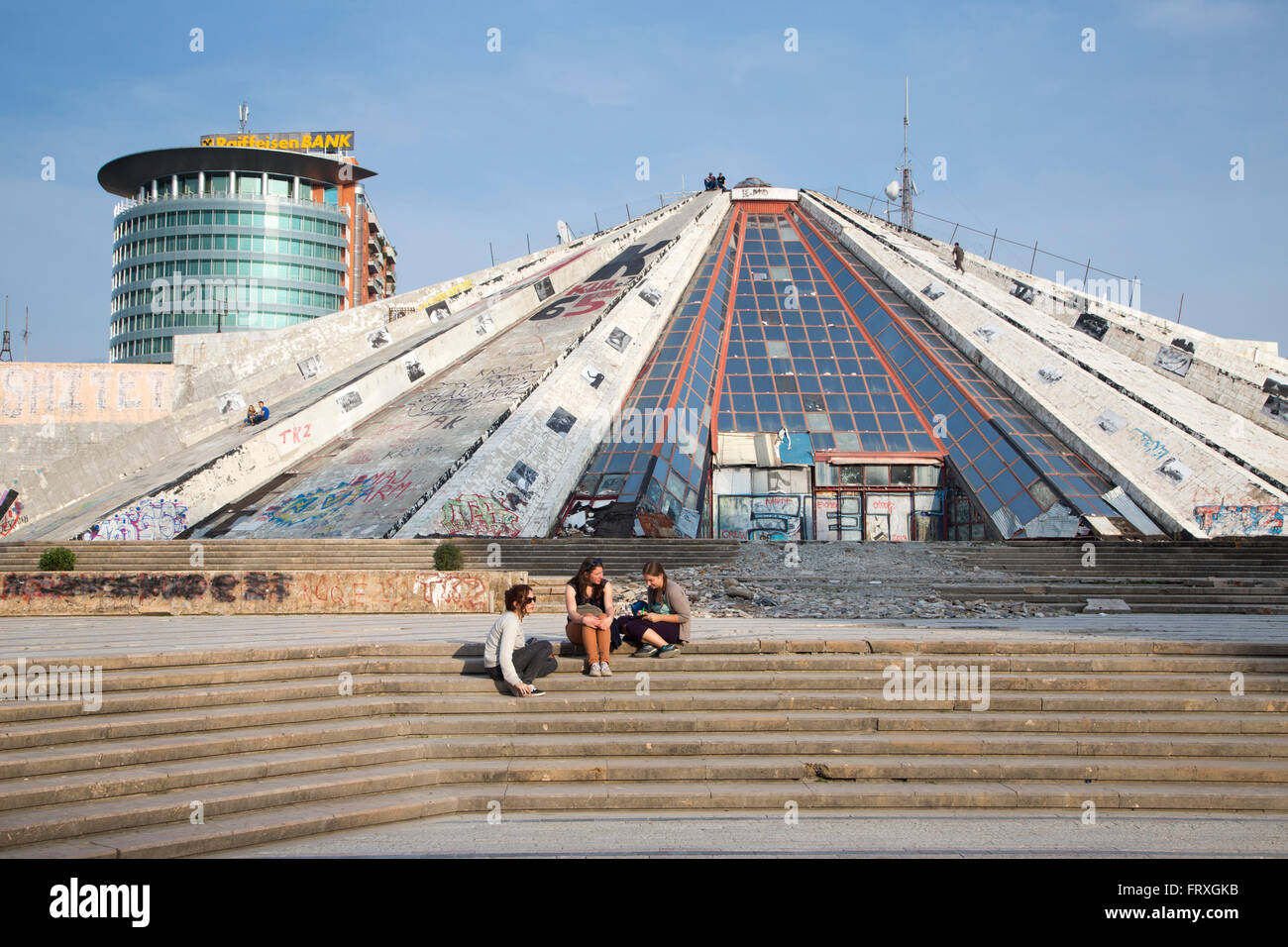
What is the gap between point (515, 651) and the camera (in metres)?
8.27

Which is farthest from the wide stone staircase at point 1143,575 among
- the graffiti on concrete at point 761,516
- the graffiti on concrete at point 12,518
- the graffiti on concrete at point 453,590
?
the graffiti on concrete at point 12,518

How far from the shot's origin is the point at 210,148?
70.4 meters

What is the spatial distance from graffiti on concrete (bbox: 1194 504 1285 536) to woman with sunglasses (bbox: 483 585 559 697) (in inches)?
755

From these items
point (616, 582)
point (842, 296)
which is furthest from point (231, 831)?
point (842, 296)

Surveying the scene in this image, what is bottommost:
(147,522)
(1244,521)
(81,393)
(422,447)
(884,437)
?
(1244,521)

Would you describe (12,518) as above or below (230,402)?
below

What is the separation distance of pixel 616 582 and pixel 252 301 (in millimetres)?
63903

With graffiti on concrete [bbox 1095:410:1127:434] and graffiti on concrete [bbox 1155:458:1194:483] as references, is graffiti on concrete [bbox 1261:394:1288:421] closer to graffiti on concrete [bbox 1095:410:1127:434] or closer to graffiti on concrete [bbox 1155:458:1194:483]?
graffiti on concrete [bbox 1095:410:1127:434]

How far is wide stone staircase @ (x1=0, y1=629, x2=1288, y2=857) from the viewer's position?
6.20 metres

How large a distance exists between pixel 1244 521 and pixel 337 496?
21.1 meters

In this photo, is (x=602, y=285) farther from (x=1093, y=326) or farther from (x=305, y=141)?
(x=305, y=141)

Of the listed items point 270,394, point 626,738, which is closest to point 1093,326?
point 270,394

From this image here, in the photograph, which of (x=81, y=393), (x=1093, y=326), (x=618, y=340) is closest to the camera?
(x=618, y=340)
